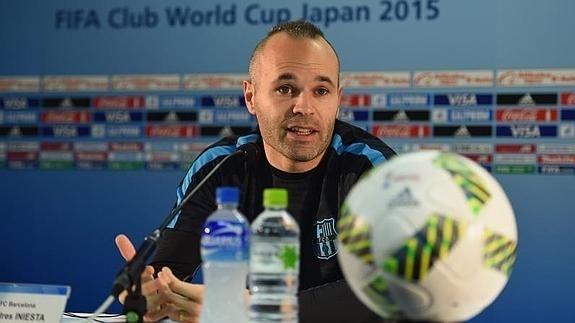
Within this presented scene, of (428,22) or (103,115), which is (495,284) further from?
(103,115)

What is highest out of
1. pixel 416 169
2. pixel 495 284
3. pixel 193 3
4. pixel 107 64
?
pixel 193 3

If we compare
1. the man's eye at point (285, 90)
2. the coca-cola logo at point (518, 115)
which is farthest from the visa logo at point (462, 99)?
the man's eye at point (285, 90)

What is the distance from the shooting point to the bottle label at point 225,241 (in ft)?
3.50

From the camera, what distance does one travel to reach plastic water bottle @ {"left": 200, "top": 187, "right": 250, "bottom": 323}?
107cm

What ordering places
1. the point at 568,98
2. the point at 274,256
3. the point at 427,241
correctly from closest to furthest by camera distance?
the point at 427,241 → the point at 274,256 → the point at 568,98

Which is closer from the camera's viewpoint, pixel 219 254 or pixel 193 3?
pixel 219 254

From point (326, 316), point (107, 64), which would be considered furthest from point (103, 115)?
point (326, 316)

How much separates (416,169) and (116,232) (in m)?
2.51

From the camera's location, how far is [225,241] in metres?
1.08

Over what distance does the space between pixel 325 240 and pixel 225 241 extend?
0.67 meters

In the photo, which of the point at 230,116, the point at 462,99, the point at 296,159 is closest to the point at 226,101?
the point at 230,116

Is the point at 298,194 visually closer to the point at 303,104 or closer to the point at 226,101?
the point at 303,104

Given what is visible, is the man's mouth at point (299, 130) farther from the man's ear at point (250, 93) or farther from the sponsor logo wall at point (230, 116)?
the sponsor logo wall at point (230, 116)

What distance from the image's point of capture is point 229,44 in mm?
3199
